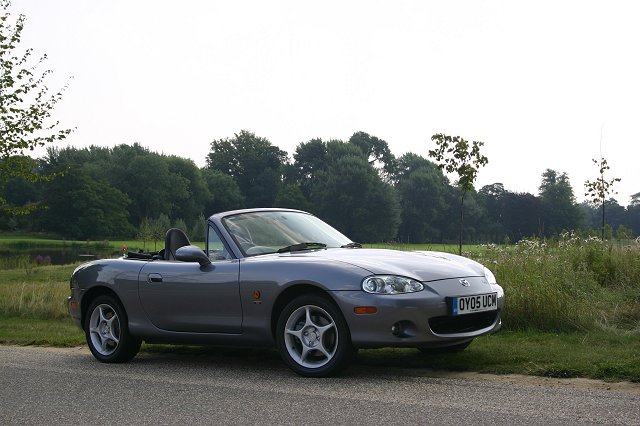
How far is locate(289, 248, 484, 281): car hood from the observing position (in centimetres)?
715

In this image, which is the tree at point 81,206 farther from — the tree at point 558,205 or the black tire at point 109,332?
the black tire at point 109,332

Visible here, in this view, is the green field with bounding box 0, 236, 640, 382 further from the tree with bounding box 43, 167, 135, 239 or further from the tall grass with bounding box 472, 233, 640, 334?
the tree with bounding box 43, 167, 135, 239

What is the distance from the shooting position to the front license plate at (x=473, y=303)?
7074mm

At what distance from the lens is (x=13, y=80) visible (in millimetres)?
21375

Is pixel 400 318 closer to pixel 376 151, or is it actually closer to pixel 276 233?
pixel 276 233

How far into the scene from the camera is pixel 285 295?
7.52 metres

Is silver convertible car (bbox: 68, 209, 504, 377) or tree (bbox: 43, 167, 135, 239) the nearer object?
silver convertible car (bbox: 68, 209, 504, 377)

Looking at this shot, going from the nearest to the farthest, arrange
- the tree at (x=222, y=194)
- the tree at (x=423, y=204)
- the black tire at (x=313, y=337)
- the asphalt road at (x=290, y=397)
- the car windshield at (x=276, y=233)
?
the asphalt road at (x=290, y=397), the black tire at (x=313, y=337), the car windshield at (x=276, y=233), the tree at (x=423, y=204), the tree at (x=222, y=194)

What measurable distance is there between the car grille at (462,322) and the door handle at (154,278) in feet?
9.61

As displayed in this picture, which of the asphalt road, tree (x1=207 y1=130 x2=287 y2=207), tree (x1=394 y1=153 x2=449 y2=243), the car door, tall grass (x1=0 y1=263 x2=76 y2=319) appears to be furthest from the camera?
tree (x1=207 y1=130 x2=287 y2=207)

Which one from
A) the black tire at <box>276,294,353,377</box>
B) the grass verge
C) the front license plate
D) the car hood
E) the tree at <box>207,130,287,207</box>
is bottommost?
the grass verge

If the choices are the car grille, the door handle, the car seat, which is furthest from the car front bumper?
the car seat

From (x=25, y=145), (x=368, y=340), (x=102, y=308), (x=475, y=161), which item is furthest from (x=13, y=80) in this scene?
(x=368, y=340)

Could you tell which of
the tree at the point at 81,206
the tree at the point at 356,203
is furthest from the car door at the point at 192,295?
the tree at the point at 81,206
